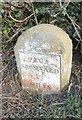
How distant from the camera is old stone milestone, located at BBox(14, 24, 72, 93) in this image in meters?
2.78

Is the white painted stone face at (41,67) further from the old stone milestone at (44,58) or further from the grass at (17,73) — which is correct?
the grass at (17,73)

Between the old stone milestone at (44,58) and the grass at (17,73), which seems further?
the grass at (17,73)

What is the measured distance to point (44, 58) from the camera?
2861mm

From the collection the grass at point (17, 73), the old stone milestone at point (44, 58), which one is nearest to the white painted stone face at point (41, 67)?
the old stone milestone at point (44, 58)

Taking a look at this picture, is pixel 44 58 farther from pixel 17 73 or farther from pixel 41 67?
pixel 17 73

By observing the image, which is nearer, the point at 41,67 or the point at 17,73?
the point at 41,67

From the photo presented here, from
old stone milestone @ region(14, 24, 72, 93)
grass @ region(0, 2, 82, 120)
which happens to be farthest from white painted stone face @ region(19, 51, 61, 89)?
grass @ region(0, 2, 82, 120)

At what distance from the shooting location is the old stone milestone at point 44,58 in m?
2.78

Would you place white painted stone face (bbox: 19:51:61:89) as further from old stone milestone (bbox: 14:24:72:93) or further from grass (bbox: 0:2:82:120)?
grass (bbox: 0:2:82:120)

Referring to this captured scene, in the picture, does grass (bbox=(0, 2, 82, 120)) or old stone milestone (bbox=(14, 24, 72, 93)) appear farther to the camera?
grass (bbox=(0, 2, 82, 120))

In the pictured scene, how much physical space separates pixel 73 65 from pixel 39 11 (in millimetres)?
569

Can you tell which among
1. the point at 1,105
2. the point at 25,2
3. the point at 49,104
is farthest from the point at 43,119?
the point at 25,2

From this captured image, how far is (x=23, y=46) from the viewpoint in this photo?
2850 mm

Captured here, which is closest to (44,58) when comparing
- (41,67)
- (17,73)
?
(41,67)
